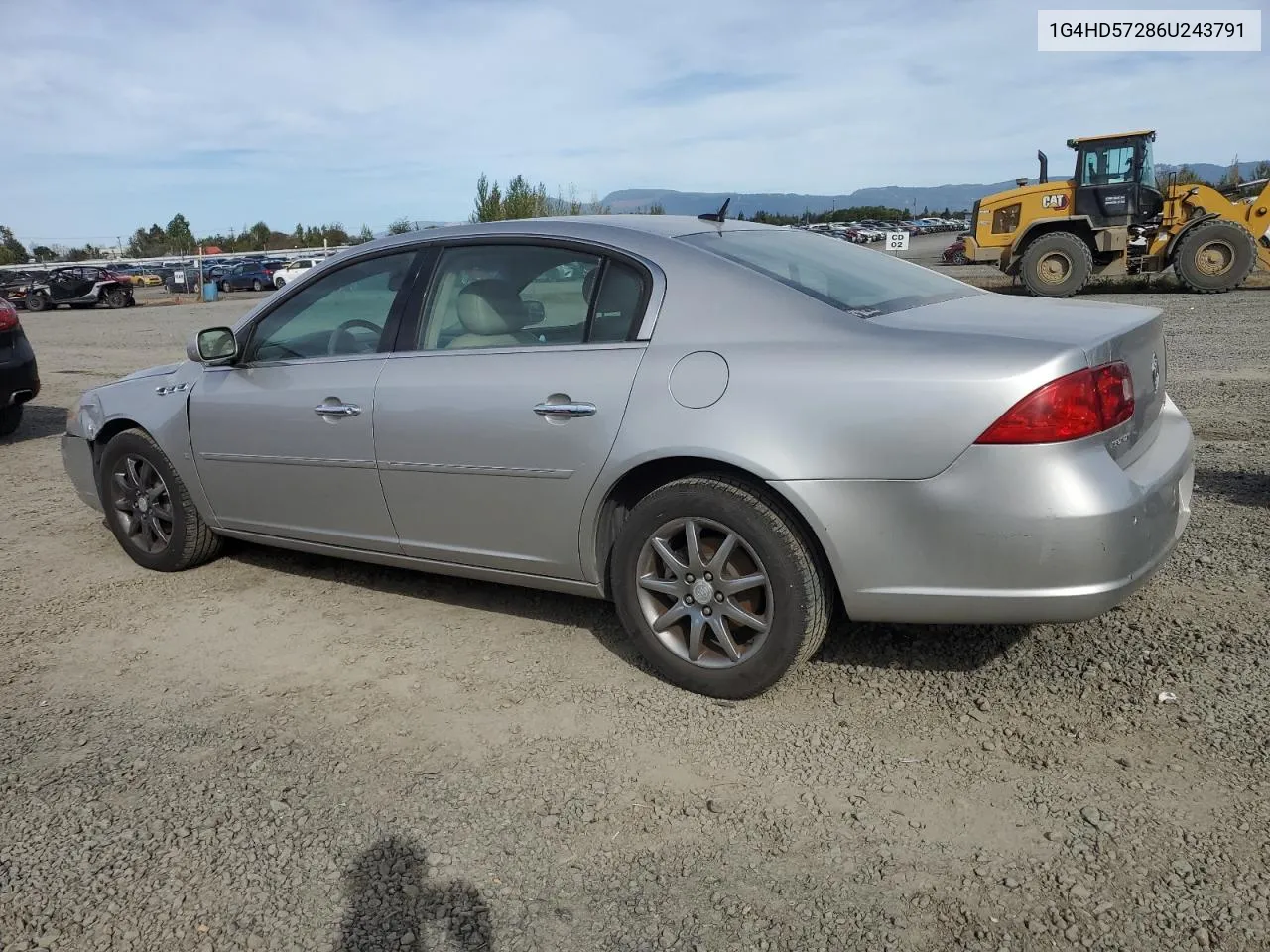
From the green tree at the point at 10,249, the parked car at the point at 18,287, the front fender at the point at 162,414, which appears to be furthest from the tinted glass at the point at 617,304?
the green tree at the point at 10,249

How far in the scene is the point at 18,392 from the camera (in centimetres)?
843

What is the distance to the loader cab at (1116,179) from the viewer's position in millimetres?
18312

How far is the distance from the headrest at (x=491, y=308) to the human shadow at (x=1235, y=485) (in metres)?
3.72

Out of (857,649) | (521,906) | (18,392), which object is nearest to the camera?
(521,906)

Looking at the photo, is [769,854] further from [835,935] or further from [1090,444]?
[1090,444]

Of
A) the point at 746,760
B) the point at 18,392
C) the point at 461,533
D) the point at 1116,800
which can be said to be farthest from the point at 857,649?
the point at 18,392

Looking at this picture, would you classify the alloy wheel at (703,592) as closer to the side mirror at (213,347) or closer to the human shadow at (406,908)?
the human shadow at (406,908)

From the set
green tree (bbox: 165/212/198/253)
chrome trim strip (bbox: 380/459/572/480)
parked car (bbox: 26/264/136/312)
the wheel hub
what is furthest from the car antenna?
green tree (bbox: 165/212/198/253)

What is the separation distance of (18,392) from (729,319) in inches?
290

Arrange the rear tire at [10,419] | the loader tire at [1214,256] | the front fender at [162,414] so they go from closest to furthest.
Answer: the front fender at [162,414] → the rear tire at [10,419] → the loader tire at [1214,256]

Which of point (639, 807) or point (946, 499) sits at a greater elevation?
point (946, 499)

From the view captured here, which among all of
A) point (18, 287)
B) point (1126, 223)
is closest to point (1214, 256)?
point (1126, 223)

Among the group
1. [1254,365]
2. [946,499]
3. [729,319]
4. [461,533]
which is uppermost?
[729,319]

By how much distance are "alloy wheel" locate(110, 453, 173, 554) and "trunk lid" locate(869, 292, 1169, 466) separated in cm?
347
